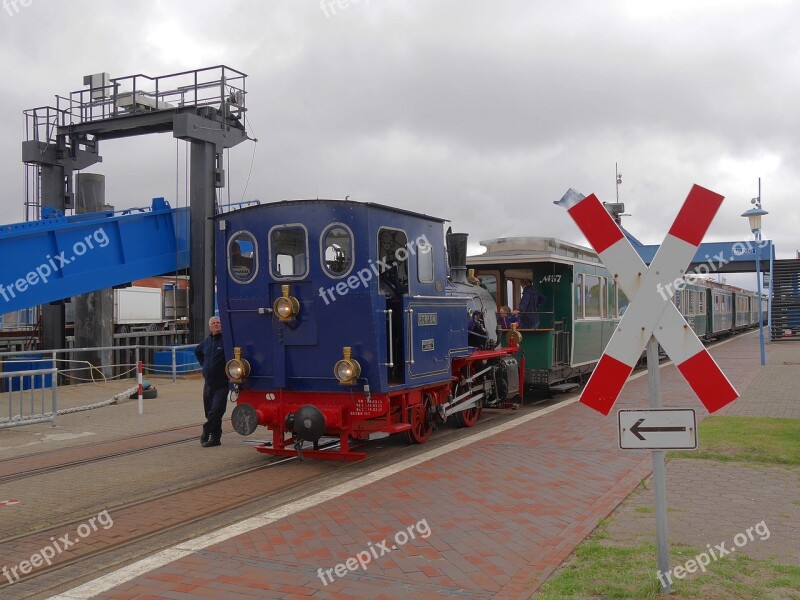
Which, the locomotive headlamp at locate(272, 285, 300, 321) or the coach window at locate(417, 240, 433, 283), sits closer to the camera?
the locomotive headlamp at locate(272, 285, 300, 321)

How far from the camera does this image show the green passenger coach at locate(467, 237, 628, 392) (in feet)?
45.7

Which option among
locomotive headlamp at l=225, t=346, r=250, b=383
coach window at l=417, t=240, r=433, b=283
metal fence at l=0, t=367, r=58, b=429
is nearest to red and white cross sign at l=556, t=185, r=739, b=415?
coach window at l=417, t=240, r=433, b=283

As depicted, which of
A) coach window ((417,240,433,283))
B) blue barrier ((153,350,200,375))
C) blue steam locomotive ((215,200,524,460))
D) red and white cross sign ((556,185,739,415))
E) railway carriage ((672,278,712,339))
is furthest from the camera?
railway carriage ((672,278,712,339))

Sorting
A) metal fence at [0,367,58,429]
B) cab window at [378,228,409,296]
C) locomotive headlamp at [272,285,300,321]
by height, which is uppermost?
cab window at [378,228,409,296]

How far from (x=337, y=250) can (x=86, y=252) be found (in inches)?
372

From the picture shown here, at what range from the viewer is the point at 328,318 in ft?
27.9

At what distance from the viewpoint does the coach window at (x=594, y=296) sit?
1545 cm

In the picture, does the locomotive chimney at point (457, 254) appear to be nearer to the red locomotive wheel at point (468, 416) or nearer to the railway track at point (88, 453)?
the red locomotive wheel at point (468, 416)

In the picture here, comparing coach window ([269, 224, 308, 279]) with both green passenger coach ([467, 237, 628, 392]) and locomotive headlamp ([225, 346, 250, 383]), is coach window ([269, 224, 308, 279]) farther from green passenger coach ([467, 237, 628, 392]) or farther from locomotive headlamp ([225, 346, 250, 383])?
green passenger coach ([467, 237, 628, 392])

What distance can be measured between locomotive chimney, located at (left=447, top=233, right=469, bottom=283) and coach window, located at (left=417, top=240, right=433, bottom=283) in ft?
7.49

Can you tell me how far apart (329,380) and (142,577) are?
3706mm

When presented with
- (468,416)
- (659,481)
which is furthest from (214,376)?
(659,481)

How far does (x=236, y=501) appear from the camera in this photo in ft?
23.7

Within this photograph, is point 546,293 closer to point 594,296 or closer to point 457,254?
point 594,296
